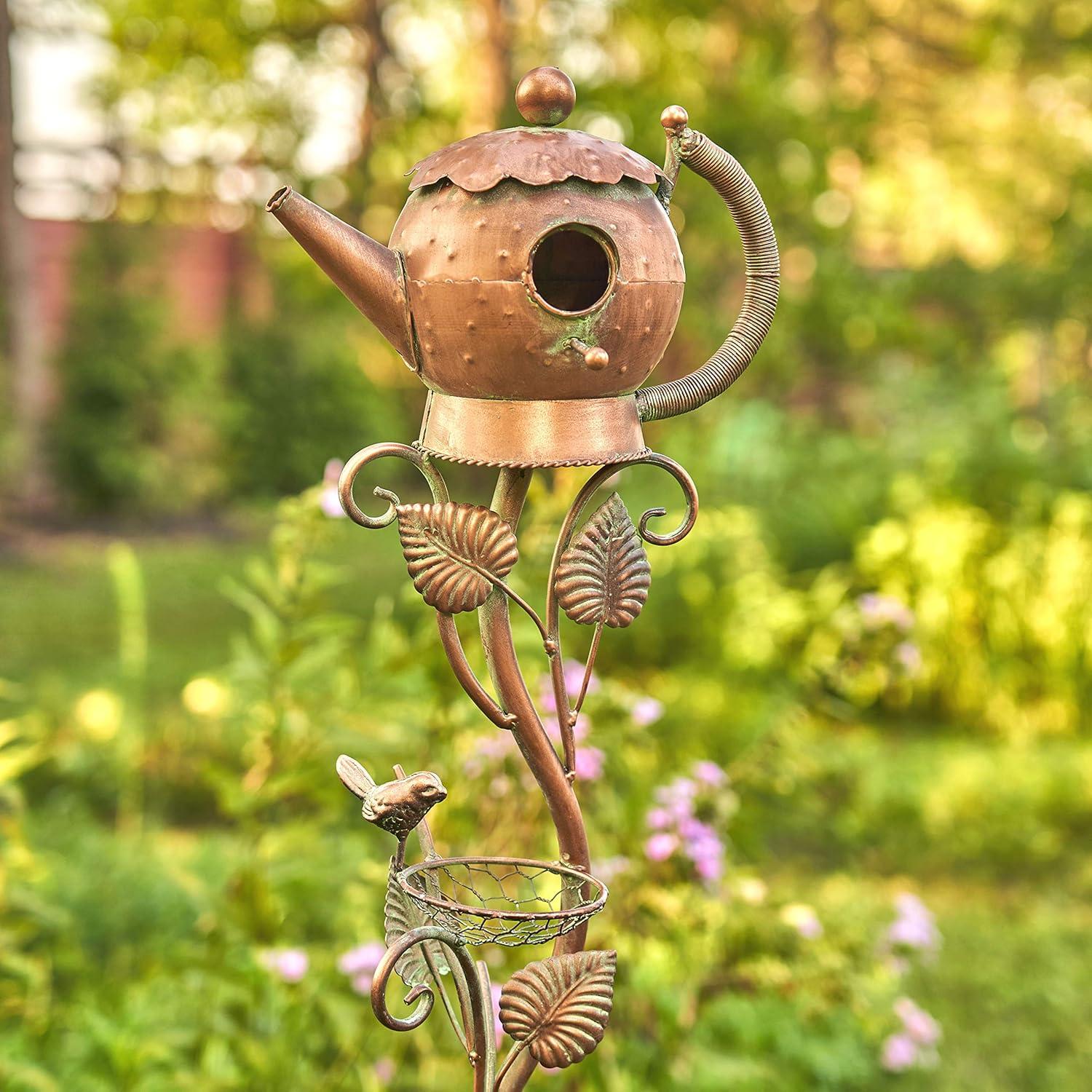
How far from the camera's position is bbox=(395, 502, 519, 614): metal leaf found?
1308 millimetres

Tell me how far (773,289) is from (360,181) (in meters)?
7.13

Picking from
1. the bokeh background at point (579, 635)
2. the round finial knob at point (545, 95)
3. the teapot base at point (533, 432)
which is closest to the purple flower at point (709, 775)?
the bokeh background at point (579, 635)

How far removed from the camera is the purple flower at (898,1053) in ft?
8.27

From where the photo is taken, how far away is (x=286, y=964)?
203 centimetres

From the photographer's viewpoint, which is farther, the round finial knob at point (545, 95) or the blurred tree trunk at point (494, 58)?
the blurred tree trunk at point (494, 58)

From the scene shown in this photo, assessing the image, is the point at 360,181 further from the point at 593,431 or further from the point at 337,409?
the point at 593,431

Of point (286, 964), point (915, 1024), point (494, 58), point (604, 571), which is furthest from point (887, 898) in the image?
point (494, 58)

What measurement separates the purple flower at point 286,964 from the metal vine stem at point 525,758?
663 millimetres

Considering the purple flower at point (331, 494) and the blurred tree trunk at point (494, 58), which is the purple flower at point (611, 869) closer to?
the purple flower at point (331, 494)

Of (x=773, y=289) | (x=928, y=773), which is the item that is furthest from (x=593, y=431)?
(x=928, y=773)

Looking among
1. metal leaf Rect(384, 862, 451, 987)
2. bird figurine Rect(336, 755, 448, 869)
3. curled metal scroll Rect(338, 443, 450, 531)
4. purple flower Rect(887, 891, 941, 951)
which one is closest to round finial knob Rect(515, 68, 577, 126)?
curled metal scroll Rect(338, 443, 450, 531)

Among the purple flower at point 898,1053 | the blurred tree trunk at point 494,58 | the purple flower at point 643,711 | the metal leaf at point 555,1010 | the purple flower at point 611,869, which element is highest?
the blurred tree trunk at point 494,58

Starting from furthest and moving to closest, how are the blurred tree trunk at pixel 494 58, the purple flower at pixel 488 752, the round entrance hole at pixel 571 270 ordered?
the blurred tree trunk at pixel 494 58 → the purple flower at pixel 488 752 → the round entrance hole at pixel 571 270

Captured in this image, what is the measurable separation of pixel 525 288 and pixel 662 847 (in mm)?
1320
